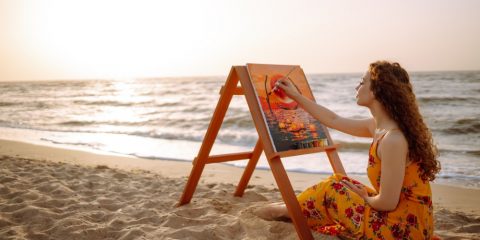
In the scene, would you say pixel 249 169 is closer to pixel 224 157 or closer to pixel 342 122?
pixel 224 157

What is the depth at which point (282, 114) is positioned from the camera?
328cm

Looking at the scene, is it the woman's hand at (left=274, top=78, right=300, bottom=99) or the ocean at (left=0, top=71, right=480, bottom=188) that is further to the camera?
the ocean at (left=0, top=71, right=480, bottom=188)

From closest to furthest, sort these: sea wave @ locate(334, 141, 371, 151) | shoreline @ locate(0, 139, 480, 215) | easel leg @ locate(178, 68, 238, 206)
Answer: easel leg @ locate(178, 68, 238, 206)
shoreline @ locate(0, 139, 480, 215)
sea wave @ locate(334, 141, 371, 151)

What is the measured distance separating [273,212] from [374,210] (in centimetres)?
103

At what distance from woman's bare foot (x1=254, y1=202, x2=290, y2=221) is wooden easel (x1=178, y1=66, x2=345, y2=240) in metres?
0.44

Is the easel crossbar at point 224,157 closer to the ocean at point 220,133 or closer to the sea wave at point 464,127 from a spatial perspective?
the ocean at point 220,133

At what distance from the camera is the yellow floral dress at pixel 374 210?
7.61 ft

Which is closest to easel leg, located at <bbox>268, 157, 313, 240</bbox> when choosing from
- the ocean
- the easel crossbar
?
the easel crossbar

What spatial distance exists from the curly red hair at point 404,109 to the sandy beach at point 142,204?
3.39 ft

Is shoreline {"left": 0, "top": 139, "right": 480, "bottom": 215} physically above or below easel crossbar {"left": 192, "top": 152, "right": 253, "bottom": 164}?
below

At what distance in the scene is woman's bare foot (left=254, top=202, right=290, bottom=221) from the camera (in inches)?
126

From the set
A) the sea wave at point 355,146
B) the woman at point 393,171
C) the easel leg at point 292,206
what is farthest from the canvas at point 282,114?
the sea wave at point 355,146

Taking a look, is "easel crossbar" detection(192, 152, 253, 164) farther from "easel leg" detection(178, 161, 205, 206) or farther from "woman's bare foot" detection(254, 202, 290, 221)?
"woman's bare foot" detection(254, 202, 290, 221)

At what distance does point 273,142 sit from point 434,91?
19013 mm
